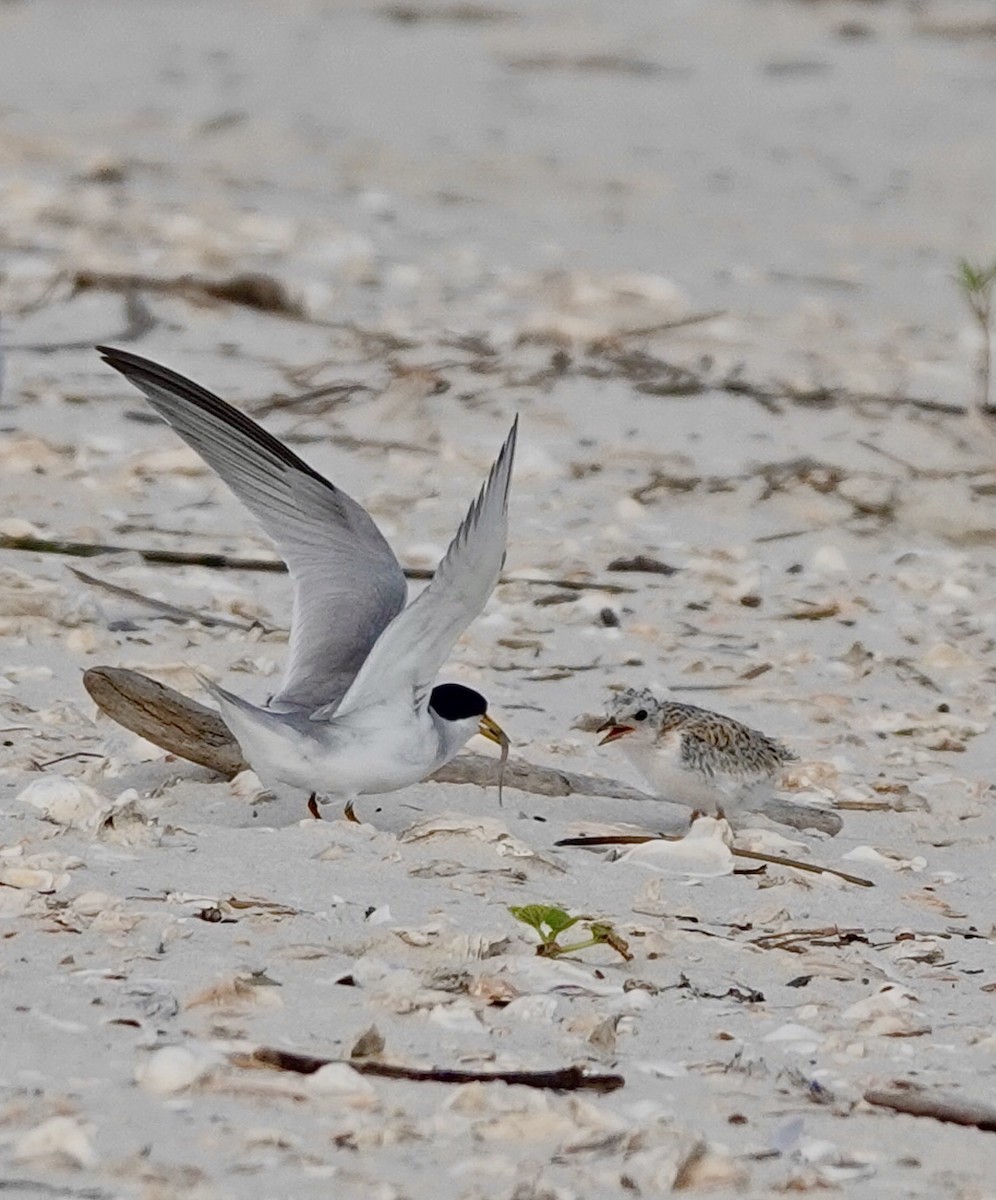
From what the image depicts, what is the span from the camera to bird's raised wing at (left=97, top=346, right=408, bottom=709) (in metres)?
4.34

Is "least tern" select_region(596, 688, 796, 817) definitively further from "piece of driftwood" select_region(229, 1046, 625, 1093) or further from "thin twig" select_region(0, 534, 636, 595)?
"piece of driftwood" select_region(229, 1046, 625, 1093)

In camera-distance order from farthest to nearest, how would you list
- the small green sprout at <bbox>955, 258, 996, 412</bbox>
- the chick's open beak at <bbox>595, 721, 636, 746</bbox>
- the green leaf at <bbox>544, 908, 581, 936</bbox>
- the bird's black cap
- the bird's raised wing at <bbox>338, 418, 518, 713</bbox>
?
the small green sprout at <bbox>955, 258, 996, 412</bbox> < the chick's open beak at <bbox>595, 721, 636, 746</bbox> < the bird's black cap < the bird's raised wing at <bbox>338, 418, 518, 713</bbox> < the green leaf at <bbox>544, 908, 581, 936</bbox>

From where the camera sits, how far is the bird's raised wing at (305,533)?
434 cm

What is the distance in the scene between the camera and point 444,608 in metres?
3.87

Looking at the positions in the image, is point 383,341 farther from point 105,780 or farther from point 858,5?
point 858,5

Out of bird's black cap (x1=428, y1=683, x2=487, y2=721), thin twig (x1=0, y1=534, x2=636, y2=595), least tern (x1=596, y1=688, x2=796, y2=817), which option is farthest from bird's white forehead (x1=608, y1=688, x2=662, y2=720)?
thin twig (x1=0, y1=534, x2=636, y2=595)

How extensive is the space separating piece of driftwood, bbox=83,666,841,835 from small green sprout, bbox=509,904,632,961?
0.97m

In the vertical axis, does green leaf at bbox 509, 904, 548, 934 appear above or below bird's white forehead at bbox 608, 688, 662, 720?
above

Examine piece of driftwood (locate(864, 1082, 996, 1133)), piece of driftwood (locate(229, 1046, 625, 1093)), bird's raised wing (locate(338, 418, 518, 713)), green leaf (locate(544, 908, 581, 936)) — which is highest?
bird's raised wing (locate(338, 418, 518, 713))

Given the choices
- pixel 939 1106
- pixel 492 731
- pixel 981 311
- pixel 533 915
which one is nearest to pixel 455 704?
pixel 492 731

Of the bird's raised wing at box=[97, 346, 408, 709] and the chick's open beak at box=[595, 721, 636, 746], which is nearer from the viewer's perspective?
the bird's raised wing at box=[97, 346, 408, 709]

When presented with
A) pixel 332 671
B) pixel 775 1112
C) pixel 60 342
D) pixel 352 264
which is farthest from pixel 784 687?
pixel 352 264

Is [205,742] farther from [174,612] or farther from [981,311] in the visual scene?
[981,311]

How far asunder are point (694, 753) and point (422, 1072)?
1.61 m
